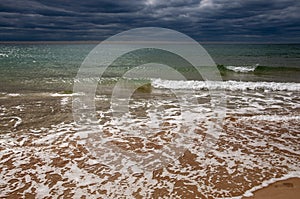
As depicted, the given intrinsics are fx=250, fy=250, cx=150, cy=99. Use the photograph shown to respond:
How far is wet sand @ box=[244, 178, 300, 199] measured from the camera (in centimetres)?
382

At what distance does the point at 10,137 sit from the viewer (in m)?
6.33

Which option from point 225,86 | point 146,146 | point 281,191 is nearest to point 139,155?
point 146,146

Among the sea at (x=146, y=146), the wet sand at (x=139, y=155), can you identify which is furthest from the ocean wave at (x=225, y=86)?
the wet sand at (x=139, y=155)

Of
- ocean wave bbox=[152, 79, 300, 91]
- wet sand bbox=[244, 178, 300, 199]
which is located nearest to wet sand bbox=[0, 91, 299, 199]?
wet sand bbox=[244, 178, 300, 199]

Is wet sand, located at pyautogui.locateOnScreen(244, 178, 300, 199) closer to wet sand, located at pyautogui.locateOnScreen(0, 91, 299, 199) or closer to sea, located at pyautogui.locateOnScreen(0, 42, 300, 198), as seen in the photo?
wet sand, located at pyautogui.locateOnScreen(0, 91, 299, 199)

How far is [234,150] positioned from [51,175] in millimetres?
3857

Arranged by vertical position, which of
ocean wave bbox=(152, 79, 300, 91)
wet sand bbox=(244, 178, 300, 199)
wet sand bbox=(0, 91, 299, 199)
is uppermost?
ocean wave bbox=(152, 79, 300, 91)

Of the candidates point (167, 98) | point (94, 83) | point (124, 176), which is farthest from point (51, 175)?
point (94, 83)

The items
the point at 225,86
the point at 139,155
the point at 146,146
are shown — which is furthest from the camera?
the point at 225,86

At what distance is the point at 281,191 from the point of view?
3.97 meters

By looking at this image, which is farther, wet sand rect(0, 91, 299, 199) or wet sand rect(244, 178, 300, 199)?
wet sand rect(0, 91, 299, 199)

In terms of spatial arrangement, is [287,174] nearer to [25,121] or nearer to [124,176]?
[124,176]

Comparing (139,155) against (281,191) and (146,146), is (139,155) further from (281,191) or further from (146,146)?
(281,191)

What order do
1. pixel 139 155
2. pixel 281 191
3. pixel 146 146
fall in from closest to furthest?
pixel 281 191 → pixel 139 155 → pixel 146 146
